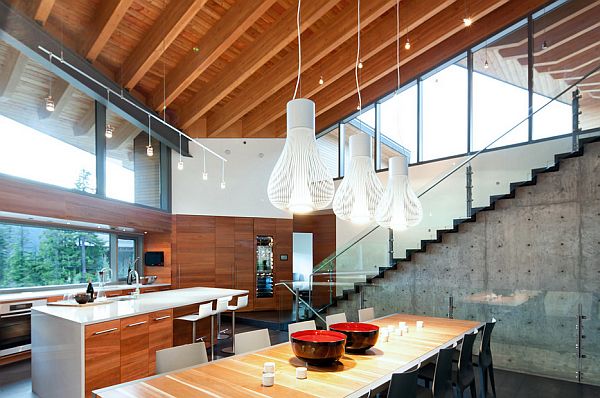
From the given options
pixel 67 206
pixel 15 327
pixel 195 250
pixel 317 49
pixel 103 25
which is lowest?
pixel 15 327

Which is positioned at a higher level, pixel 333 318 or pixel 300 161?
pixel 300 161

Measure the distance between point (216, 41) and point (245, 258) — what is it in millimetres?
4839

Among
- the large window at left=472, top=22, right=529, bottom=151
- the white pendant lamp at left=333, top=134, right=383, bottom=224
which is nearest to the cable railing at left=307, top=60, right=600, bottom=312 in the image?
the large window at left=472, top=22, right=529, bottom=151

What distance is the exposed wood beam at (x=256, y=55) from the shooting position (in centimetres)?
583

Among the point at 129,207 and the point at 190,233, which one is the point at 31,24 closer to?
the point at 129,207

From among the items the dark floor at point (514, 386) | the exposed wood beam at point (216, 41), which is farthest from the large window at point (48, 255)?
the exposed wood beam at point (216, 41)

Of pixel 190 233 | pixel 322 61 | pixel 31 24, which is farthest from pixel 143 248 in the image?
pixel 322 61

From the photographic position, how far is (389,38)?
6871 mm

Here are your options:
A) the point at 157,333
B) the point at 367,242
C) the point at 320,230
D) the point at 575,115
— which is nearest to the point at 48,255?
the point at 157,333

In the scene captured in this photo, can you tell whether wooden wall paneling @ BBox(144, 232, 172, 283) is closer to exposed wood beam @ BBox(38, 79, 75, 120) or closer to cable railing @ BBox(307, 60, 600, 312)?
cable railing @ BBox(307, 60, 600, 312)

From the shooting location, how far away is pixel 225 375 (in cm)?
240

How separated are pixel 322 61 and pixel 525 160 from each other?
4079 mm

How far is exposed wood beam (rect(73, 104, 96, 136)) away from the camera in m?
6.21

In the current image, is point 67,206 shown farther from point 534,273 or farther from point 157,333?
point 534,273
